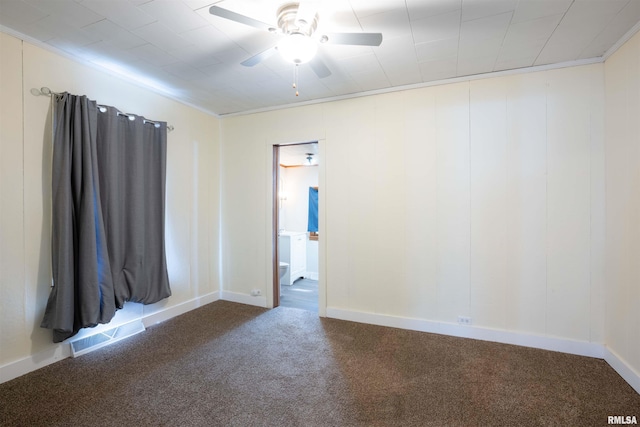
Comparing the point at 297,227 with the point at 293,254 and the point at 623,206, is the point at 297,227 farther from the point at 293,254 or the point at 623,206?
the point at 623,206

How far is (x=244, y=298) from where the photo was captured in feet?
12.7

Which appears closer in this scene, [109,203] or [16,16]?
[16,16]

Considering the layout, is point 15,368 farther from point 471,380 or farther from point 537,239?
point 537,239

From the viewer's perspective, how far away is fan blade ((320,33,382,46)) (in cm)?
165

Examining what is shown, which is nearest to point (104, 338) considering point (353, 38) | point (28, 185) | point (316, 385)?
point (28, 185)

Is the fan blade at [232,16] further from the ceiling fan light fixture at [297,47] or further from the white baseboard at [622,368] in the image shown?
the white baseboard at [622,368]

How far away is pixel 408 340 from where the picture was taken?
2.77 metres

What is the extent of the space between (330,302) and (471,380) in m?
1.61

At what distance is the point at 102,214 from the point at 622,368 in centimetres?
426

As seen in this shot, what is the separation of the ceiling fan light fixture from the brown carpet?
7.10ft

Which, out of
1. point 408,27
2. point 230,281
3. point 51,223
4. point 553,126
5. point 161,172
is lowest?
point 230,281

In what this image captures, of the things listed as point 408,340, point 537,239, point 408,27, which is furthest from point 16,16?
point 537,239

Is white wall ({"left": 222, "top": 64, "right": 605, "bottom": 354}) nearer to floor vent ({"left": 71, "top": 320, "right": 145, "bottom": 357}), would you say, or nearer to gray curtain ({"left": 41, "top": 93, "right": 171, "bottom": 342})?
gray curtain ({"left": 41, "top": 93, "right": 171, "bottom": 342})

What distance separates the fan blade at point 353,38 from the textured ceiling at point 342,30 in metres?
0.24
